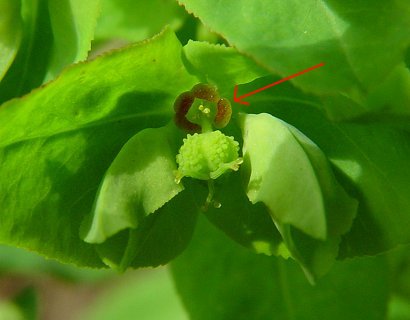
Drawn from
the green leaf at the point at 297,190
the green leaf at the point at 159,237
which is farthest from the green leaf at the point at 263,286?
the green leaf at the point at 297,190

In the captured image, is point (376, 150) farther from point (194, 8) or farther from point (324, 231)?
point (194, 8)

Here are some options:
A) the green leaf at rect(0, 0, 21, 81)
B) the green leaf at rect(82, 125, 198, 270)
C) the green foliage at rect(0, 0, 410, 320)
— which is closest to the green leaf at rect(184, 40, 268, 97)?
the green foliage at rect(0, 0, 410, 320)

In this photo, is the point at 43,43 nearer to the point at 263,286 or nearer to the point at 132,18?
the point at 132,18

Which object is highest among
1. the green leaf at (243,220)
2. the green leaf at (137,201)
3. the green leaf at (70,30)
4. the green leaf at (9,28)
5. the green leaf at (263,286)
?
the green leaf at (9,28)

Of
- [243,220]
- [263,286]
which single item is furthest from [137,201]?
[263,286]

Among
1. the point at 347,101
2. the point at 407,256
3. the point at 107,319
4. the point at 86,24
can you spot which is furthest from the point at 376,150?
the point at 107,319

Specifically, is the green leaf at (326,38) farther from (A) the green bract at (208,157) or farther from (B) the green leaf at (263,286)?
(B) the green leaf at (263,286)
